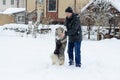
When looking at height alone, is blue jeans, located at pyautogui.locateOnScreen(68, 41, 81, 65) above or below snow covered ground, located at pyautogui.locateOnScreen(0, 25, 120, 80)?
above

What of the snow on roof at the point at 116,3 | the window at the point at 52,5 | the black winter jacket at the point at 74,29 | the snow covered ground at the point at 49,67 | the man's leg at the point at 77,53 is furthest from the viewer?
the window at the point at 52,5

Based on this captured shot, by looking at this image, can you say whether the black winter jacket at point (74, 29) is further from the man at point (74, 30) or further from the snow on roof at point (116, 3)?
the snow on roof at point (116, 3)

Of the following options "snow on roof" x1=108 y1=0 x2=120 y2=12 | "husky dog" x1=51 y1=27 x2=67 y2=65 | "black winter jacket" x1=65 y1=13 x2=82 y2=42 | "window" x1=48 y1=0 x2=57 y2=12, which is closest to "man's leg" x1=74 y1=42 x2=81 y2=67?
"black winter jacket" x1=65 y1=13 x2=82 y2=42

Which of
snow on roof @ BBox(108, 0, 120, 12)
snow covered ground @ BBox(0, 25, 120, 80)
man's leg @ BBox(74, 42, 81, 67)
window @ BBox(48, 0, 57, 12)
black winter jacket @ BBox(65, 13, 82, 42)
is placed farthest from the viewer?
window @ BBox(48, 0, 57, 12)

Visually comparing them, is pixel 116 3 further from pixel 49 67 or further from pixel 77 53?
pixel 49 67

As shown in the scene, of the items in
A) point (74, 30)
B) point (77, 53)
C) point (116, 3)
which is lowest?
point (77, 53)

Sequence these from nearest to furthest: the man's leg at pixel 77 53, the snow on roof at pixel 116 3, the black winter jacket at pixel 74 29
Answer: the black winter jacket at pixel 74 29, the man's leg at pixel 77 53, the snow on roof at pixel 116 3

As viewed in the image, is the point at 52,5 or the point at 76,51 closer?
the point at 76,51

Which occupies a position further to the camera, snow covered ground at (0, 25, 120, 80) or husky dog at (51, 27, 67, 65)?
husky dog at (51, 27, 67, 65)

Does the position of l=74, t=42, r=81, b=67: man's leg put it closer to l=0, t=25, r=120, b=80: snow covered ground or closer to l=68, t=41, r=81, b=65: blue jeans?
l=68, t=41, r=81, b=65: blue jeans

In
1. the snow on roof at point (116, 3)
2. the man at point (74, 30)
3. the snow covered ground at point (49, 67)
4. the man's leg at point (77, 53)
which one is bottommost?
the snow covered ground at point (49, 67)

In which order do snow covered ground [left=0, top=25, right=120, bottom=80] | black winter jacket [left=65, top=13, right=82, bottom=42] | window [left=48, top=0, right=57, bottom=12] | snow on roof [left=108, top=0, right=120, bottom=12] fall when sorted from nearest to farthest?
snow covered ground [left=0, top=25, right=120, bottom=80] → black winter jacket [left=65, top=13, right=82, bottom=42] → snow on roof [left=108, top=0, right=120, bottom=12] → window [left=48, top=0, right=57, bottom=12]

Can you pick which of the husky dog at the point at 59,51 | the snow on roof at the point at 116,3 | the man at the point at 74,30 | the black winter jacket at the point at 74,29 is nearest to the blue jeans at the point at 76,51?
the man at the point at 74,30

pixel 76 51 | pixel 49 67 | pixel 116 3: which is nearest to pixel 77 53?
pixel 76 51
